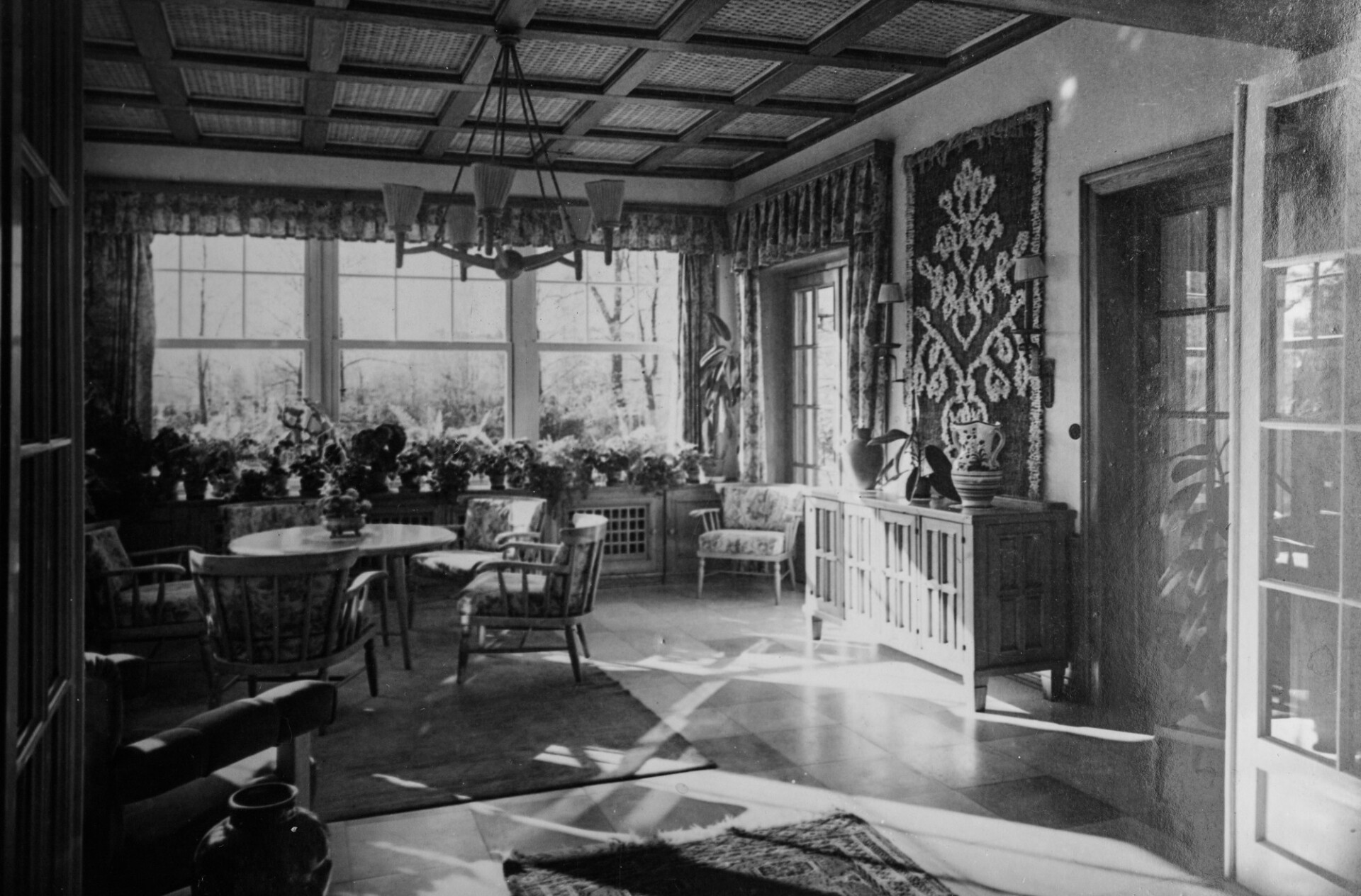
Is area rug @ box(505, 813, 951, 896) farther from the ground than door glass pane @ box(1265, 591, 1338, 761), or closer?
closer

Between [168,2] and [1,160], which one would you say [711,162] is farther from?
[1,160]

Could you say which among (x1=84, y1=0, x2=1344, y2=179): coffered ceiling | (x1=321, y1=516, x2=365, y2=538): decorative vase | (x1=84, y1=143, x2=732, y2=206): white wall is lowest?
(x1=321, y1=516, x2=365, y2=538): decorative vase

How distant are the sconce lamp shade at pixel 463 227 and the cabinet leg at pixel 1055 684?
3.27 m

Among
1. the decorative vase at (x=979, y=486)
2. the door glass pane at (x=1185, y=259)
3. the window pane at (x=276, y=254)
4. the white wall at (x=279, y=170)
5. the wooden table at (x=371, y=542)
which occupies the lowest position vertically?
the wooden table at (x=371, y=542)

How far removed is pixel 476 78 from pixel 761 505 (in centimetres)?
342

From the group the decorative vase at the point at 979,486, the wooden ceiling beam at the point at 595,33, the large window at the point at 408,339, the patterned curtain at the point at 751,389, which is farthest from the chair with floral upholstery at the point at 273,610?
the patterned curtain at the point at 751,389

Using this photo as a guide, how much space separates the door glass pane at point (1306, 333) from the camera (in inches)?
103

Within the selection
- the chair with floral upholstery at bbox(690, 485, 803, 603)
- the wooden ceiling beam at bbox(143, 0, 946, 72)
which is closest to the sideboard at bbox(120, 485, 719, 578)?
the chair with floral upholstery at bbox(690, 485, 803, 603)

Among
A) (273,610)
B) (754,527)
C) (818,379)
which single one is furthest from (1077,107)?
(273,610)

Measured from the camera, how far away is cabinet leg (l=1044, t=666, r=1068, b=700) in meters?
4.58

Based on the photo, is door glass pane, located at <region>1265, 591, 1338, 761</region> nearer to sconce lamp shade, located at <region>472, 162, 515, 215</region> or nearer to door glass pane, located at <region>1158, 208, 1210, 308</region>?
door glass pane, located at <region>1158, 208, 1210, 308</region>

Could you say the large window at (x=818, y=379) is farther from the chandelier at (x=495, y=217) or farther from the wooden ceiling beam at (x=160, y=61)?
the wooden ceiling beam at (x=160, y=61)

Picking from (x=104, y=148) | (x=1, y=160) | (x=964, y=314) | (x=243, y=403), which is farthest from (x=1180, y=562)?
(x=104, y=148)

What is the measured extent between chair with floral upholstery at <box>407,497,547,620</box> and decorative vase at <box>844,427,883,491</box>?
6.20 ft
